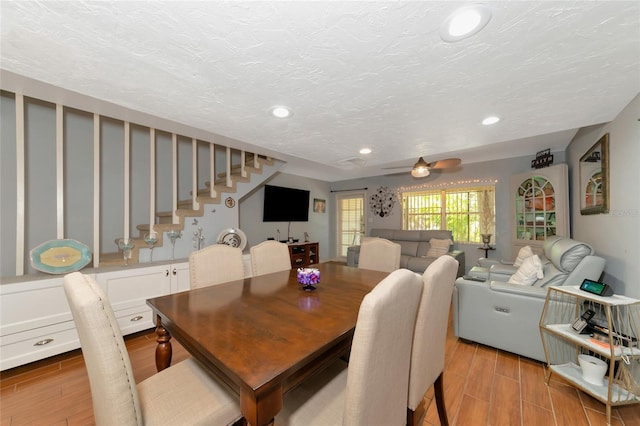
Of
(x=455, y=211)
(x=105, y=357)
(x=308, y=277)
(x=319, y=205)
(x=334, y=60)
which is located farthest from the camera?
(x=319, y=205)

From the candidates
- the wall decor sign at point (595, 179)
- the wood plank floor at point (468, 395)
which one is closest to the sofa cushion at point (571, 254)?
the wall decor sign at point (595, 179)

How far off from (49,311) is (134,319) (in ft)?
2.11

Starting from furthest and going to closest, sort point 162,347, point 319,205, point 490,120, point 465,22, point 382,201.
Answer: point 319,205
point 382,201
point 490,120
point 162,347
point 465,22

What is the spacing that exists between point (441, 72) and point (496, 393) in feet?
7.19

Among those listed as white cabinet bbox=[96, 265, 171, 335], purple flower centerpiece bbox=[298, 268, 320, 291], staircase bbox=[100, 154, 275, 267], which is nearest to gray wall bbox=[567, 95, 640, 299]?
purple flower centerpiece bbox=[298, 268, 320, 291]

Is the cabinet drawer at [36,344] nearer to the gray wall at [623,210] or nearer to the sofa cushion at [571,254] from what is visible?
the sofa cushion at [571,254]

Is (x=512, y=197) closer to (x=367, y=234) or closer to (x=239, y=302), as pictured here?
(x=367, y=234)

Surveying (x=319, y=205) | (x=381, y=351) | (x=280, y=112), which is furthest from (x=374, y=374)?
(x=319, y=205)

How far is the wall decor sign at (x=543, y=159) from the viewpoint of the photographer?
144 inches

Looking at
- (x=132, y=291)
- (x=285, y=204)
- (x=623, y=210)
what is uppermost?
(x=285, y=204)

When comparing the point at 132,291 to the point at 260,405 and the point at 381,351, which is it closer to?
the point at 260,405

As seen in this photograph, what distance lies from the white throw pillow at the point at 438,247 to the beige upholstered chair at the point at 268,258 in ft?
10.8

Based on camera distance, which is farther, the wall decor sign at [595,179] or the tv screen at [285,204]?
the tv screen at [285,204]

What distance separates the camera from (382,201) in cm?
605
